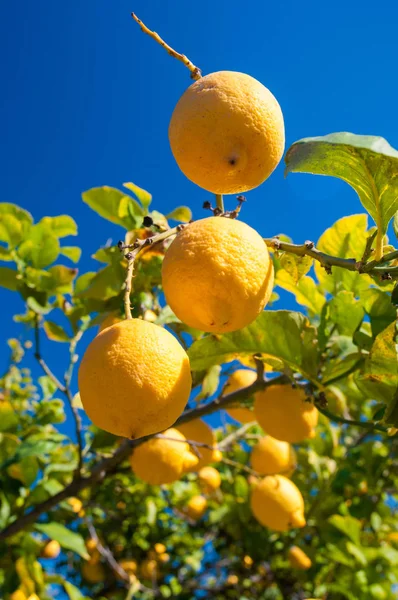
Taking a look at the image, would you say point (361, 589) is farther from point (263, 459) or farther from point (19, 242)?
point (19, 242)

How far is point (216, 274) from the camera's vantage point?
0.75 metres

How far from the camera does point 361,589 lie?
7.01 ft

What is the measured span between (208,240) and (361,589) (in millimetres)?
2085

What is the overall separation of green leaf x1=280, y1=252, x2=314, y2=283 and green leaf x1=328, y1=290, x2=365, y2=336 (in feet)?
1.06

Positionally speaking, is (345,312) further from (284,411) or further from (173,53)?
(173,53)

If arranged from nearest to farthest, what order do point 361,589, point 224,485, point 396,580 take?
1. point 361,589
2. point 396,580
3. point 224,485

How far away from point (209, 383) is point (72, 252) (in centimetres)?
79

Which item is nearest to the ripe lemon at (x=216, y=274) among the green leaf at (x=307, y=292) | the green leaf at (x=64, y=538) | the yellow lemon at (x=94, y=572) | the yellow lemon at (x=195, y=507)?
the green leaf at (x=307, y=292)

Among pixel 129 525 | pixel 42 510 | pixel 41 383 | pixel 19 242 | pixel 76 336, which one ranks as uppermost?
pixel 19 242

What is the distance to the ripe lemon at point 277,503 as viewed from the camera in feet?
6.25

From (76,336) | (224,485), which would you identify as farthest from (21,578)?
(224,485)

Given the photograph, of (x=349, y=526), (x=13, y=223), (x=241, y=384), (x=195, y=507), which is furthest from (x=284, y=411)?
(x=195, y=507)

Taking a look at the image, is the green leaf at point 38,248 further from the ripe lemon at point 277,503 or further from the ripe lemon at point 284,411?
the ripe lemon at point 277,503

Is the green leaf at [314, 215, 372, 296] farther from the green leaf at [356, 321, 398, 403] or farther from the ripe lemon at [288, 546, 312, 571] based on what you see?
the ripe lemon at [288, 546, 312, 571]
